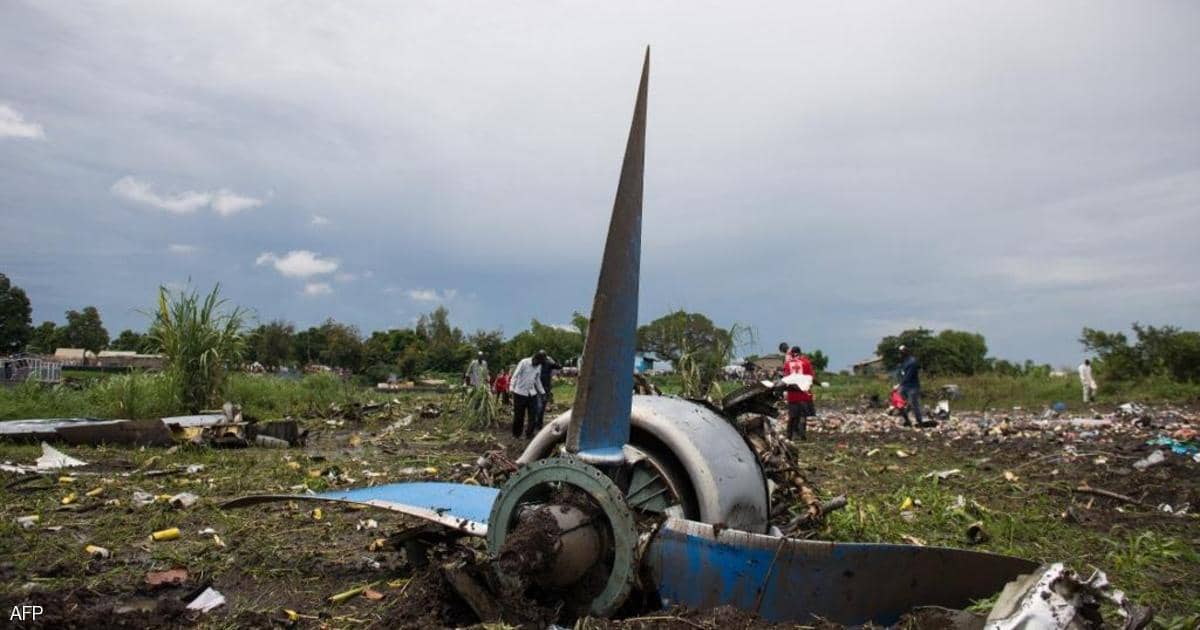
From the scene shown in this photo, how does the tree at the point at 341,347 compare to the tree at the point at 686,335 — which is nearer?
the tree at the point at 686,335

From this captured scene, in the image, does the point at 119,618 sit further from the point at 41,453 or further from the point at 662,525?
the point at 41,453

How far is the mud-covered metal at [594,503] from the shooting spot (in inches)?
117

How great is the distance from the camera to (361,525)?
602 cm

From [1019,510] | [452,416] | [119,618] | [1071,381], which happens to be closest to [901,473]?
[1019,510]

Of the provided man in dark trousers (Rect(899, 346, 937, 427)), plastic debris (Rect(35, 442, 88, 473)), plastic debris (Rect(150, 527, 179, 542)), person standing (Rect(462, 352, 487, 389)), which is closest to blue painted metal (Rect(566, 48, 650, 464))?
plastic debris (Rect(150, 527, 179, 542))

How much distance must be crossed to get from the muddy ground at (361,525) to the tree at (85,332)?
6391 cm

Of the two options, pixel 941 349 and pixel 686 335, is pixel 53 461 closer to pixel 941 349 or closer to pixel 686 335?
pixel 686 335

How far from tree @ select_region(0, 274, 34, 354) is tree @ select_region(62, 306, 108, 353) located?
247 inches

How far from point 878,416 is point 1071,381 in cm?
1555

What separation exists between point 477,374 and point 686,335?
6025 millimetres

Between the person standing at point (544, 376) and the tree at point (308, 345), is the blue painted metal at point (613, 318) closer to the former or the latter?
the person standing at point (544, 376)

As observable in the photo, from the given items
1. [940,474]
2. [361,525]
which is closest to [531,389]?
[940,474]

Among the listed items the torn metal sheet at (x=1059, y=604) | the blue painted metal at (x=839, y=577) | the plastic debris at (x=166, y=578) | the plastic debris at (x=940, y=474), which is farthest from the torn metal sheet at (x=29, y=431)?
the torn metal sheet at (x=1059, y=604)

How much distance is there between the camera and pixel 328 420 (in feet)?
56.8
